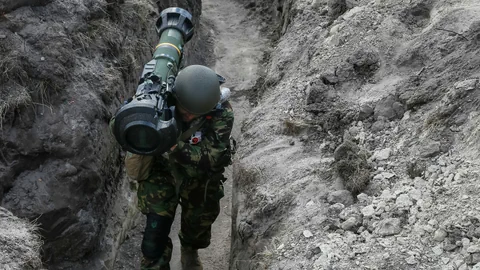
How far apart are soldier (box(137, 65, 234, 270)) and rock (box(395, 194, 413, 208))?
137cm

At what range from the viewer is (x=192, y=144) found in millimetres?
4391

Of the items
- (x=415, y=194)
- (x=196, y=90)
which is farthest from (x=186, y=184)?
(x=415, y=194)

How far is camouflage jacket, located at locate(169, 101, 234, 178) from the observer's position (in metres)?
4.35

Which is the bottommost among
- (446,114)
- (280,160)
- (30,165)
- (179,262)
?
(179,262)

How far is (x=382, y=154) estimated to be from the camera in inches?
165

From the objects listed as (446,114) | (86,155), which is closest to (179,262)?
(86,155)

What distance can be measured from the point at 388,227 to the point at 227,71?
5517mm

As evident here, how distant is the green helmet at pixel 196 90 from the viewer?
4.06 meters

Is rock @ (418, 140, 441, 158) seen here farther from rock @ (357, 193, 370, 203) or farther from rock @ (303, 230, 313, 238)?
rock @ (303, 230, 313, 238)

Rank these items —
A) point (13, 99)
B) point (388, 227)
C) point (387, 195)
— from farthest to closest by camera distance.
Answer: point (13, 99), point (387, 195), point (388, 227)

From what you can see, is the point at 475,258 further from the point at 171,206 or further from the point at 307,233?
the point at 171,206

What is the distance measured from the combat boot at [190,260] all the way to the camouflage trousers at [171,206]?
6.6 inches

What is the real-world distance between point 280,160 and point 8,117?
224 centimetres

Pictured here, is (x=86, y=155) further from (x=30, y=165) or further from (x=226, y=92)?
(x=226, y=92)
